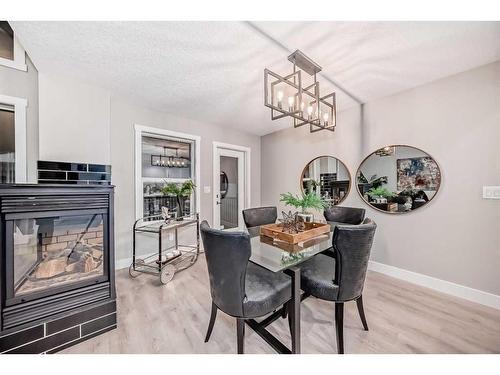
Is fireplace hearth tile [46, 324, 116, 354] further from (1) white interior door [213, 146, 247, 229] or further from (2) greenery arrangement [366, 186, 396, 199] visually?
(2) greenery arrangement [366, 186, 396, 199]

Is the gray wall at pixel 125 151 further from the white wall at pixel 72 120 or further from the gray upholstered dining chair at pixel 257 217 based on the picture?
the gray upholstered dining chair at pixel 257 217

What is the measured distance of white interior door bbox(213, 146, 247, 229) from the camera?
384 centimetres

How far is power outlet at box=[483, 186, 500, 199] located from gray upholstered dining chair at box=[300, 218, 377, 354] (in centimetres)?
158

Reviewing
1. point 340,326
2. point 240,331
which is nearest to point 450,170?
point 340,326

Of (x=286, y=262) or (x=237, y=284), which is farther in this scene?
(x=286, y=262)

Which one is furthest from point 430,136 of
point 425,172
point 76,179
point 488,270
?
point 76,179

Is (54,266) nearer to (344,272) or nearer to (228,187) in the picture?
(344,272)

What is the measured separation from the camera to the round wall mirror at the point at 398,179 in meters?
2.30

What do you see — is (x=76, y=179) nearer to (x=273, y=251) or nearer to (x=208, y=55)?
(x=208, y=55)

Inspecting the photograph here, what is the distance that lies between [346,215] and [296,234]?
3.56 ft

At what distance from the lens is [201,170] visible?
11.6 ft

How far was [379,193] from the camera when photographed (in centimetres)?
267

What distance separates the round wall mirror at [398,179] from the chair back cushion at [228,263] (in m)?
2.34
